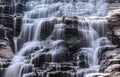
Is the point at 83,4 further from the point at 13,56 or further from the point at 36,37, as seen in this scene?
the point at 13,56

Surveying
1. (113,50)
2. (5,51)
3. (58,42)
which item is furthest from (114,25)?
(5,51)

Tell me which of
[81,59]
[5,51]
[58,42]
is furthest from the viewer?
[5,51]

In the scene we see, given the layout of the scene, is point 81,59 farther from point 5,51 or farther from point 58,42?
point 5,51

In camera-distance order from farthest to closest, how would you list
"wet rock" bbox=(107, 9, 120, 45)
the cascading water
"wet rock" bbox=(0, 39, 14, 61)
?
"wet rock" bbox=(107, 9, 120, 45)
"wet rock" bbox=(0, 39, 14, 61)
the cascading water

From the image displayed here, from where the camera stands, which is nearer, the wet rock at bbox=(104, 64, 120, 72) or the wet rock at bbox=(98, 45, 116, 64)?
the wet rock at bbox=(104, 64, 120, 72)

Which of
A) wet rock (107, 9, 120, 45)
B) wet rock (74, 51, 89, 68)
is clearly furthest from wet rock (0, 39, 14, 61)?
wet rock (107, 9, 120, 45)

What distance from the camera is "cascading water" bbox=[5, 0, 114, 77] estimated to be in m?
17.5

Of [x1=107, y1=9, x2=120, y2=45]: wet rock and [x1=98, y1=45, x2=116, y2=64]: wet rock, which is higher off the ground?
[x1=107, y1=9, x2=120, y2=45]: wet rock

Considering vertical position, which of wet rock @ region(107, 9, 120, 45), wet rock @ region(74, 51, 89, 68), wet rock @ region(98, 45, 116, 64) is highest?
wet rock @ region(107, 9, 120, 45)

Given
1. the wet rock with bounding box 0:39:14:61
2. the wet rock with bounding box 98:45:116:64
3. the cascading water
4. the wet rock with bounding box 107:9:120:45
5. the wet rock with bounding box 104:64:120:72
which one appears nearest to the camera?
the wet rock with bounding box 104:64:120:72

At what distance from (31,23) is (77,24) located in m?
3.59

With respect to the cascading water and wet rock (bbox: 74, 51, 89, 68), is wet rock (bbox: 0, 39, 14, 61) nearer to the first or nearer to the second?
the cascading water

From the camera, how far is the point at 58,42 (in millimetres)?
19562

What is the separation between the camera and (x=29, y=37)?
21422 mm
